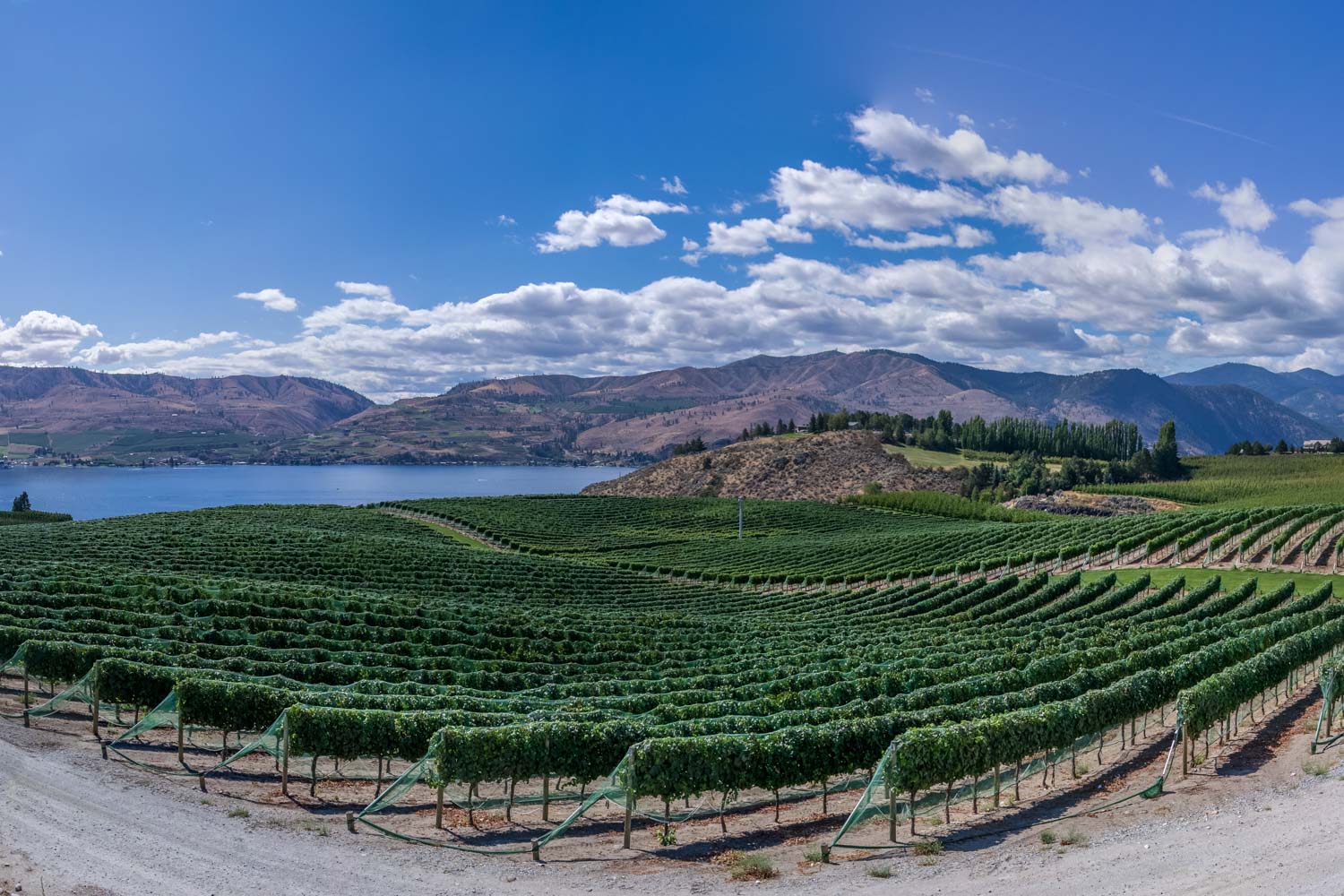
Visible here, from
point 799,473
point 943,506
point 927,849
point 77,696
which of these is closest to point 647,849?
point 927,849

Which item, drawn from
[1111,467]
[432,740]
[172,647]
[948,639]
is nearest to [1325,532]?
[948,639]

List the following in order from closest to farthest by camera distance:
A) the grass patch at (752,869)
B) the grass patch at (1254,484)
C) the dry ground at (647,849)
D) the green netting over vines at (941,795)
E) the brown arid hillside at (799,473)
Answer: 1. the dry ground at (647,849)
2. the grass patch at (752,869)
3. the green netting over vines at (941,795)
4. the grass patch at (1254,484)
5. the brown arid hillside at (799,473)

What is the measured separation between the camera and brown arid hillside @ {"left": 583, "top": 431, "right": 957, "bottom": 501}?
170625 millimetres

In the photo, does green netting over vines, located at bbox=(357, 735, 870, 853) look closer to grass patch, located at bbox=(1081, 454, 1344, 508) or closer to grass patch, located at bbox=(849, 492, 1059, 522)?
grass patch, located at bbox=(1081, 454, 1344, 508)

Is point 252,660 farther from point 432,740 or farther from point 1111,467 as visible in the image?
point 1111,467

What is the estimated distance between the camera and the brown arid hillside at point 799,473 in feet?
560

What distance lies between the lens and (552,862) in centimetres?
1506

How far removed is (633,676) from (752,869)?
16.4m

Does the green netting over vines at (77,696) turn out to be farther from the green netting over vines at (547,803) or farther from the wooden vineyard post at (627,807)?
the wooden vineyard post at (627,807)

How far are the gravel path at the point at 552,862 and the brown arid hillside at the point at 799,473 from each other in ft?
481

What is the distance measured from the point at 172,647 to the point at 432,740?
16719 millimetres

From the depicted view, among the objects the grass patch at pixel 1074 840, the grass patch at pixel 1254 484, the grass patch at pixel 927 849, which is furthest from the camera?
the grass patch at pixel 1254 484

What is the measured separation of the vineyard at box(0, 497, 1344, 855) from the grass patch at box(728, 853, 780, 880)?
1.61 metres

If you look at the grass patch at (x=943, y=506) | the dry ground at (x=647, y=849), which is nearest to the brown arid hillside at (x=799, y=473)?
the grass patch at (x=943, y=506)
